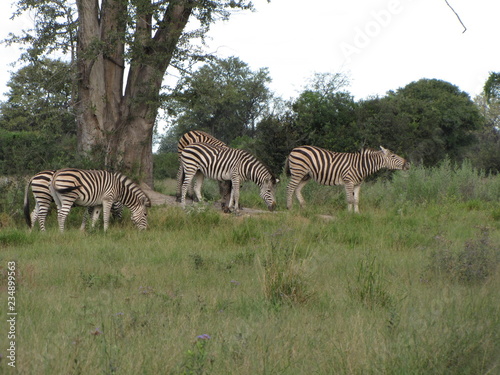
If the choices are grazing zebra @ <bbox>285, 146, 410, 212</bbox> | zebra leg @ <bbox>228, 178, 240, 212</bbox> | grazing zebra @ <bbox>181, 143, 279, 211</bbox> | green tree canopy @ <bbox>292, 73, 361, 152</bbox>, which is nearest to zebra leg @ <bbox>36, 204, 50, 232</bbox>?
grazing zebra @ <bbox>181, 143, 279, 211</bbox>

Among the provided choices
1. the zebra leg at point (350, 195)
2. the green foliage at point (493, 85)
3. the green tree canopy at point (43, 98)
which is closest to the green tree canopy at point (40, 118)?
the green tree canopy at point (43, 98)

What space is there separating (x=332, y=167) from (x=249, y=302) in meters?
9.87

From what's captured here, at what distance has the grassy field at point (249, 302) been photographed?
432 centimetres

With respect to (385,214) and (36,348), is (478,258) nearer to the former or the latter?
(36,348)

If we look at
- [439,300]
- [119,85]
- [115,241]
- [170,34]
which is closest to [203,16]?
[170,34]

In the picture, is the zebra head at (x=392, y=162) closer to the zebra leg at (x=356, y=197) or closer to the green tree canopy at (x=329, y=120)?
the zebra leg at (x=356, y=197)

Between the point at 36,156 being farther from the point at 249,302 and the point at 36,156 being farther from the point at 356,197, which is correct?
the point at 249,302

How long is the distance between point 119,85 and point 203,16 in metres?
2.78

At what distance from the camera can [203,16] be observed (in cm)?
1557

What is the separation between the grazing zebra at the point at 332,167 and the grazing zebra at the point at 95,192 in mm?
4389

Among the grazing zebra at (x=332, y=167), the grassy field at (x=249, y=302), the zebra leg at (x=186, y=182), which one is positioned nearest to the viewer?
the grassy field at (x=249, y=302)

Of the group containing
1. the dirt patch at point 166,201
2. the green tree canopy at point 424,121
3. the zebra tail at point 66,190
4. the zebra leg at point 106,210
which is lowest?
the zebra leg at point 106,210

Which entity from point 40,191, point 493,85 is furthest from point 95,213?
point 493,85

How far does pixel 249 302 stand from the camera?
619 cm
